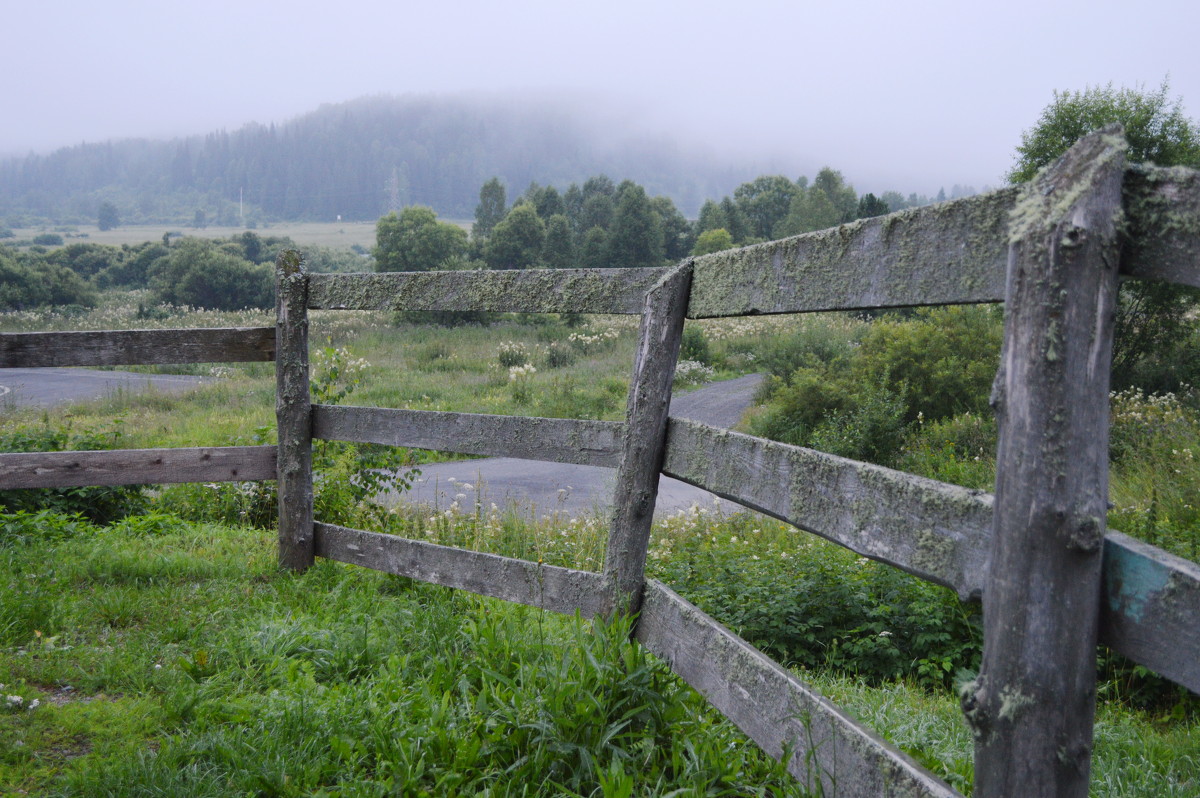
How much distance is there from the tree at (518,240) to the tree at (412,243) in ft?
20.2

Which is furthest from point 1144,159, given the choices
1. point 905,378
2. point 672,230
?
point 672,230

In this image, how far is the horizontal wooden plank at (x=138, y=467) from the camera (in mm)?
4613

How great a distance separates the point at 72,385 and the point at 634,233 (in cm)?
5131

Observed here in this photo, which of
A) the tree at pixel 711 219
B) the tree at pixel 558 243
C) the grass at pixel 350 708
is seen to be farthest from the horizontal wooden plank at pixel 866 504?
the tree at pixel 711 219

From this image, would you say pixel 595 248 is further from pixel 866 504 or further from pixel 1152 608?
pixel 1152 608

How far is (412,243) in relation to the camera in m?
58.2

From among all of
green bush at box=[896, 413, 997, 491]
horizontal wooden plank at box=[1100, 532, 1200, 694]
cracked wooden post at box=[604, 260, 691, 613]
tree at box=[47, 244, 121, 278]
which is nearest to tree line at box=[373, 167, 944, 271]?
tree at box=[47, 244, 121, 278]

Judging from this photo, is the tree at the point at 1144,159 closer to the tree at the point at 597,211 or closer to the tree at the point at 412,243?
the tree at the point at 412,243

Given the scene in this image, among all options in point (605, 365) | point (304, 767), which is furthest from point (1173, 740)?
point (605, 365)

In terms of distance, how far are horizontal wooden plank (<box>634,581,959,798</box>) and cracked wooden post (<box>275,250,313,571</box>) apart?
2.51 m

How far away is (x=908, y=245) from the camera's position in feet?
5.74

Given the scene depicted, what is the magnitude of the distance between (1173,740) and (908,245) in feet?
10.4

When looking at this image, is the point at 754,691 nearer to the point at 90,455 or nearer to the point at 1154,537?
the point at 90,455

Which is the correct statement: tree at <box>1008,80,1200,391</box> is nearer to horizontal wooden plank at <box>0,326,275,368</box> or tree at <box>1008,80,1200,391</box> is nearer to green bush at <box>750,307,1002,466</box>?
green bush at <box>750,307,1002,466</box>
